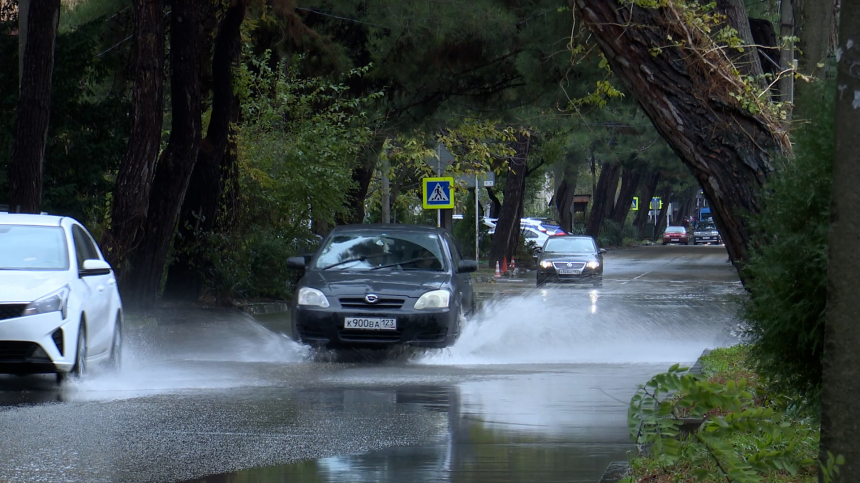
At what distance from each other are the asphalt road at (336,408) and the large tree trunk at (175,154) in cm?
98

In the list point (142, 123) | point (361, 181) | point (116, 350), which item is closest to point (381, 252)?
point (116, 350)

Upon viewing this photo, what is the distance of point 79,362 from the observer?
10719 mm

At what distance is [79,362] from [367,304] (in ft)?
12.0

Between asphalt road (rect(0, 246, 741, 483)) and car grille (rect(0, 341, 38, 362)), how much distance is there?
35 centimetres

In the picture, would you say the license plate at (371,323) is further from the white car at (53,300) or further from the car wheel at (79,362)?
the car wheel at (79,362)

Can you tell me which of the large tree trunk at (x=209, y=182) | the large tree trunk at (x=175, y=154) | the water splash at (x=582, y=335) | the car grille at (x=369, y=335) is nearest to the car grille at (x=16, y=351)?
the car grille at (x=369, y=335)

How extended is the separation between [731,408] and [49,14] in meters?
14.2

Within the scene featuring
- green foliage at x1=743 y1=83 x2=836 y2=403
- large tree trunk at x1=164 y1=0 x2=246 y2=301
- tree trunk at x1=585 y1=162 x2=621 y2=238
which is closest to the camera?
green foliage at x1=743 y1=83 x2=836 y2=403

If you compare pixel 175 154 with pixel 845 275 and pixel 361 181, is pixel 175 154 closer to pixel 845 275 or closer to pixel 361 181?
pixel 361 181

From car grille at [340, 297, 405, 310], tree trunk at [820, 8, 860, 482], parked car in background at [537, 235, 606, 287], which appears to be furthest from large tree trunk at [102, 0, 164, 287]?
parked car in background at [537, 235, 606, 287]

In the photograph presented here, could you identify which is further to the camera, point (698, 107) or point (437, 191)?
point (437, 191)

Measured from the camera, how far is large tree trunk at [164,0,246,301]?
19.3m

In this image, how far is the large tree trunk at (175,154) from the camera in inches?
718

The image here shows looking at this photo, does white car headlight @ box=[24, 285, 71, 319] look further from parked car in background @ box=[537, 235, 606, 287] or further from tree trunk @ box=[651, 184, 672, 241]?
tree trunk @ box=[651, 184, 672, 241]
